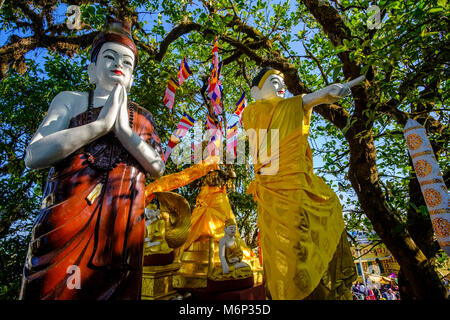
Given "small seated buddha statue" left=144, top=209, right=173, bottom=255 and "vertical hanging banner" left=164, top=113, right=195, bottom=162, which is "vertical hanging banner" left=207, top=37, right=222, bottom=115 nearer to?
"vertical hanging banner" left=164, top=113, right=195, bottom=162

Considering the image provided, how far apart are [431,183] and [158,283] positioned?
169 inches

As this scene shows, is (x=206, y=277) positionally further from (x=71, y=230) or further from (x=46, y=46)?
(x=46, y=46)

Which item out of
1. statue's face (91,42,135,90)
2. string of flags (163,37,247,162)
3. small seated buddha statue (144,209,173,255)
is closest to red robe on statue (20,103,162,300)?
statue's face (91,42,135,90)

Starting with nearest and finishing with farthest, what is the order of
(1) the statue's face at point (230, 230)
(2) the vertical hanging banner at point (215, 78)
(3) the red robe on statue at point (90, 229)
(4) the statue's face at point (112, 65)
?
(3) the red robe on statue at point (90, 229) < (4) the statue's face at point (112, 65) < (1) the statue's face at point (230, 230) < (2) the vertical hanging banner at point (215, 78)

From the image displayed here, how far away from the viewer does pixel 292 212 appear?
7.38 ft

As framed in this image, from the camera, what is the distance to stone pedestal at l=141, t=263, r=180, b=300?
4.36m

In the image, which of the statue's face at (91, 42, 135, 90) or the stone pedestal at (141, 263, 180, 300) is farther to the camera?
the stone pedestal at (141, 263, 180, 300)

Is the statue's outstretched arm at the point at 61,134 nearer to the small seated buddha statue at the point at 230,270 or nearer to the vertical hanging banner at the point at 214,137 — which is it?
the small seated buddha statue at the point at 230,270

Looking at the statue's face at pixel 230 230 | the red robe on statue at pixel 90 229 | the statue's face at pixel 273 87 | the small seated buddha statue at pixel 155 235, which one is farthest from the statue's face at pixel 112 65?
the small seated buddha statue at pixel 155 235

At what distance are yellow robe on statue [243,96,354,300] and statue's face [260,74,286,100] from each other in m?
0.11

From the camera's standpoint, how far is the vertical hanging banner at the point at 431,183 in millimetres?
2225

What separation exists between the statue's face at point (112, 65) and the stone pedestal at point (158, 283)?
12.0 ft
